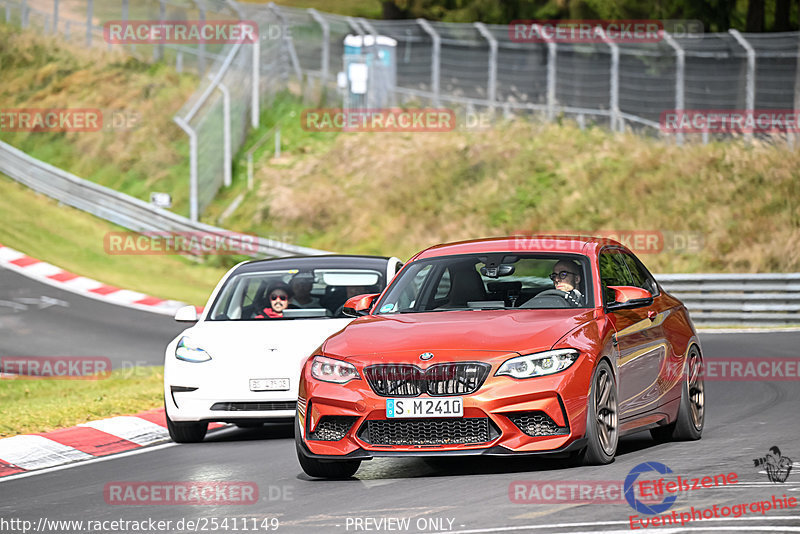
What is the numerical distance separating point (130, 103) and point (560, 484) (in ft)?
122

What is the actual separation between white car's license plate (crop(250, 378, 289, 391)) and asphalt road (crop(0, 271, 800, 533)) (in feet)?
1.53

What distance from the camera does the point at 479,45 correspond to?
36.9 m

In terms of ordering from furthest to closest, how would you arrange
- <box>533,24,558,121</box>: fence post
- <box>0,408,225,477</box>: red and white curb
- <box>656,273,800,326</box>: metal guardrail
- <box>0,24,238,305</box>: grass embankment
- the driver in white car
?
<box>533,24,558,121</box>: fence post, <box>0,24,238,305</box>: grass embankment, <box>656,273,800,326</box>: metal guardrail, <box>0,408,225,477</box>: red and white curb, the driver in white car

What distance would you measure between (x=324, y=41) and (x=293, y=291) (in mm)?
28378

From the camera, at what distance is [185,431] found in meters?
12.2

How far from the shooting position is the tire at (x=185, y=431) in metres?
12.2

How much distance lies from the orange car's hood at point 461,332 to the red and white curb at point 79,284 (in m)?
17.4

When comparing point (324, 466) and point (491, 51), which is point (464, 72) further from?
point (324, 466)

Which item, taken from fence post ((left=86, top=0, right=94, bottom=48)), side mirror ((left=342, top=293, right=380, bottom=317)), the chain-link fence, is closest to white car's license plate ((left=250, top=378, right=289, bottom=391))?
side mirror ((left=342, top=293, right=380, bottom=317))

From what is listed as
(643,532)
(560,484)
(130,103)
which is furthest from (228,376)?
(130,103)

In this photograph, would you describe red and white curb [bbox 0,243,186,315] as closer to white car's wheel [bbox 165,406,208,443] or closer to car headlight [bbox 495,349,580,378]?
white car's wheel [bbox 165,406,208,443]

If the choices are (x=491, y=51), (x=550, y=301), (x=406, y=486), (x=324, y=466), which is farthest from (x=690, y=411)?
(x=491, y=51)

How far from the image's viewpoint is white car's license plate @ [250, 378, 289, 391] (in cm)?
1187

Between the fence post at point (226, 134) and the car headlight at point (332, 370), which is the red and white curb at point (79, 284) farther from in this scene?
the car headlight at point (332, 370)
